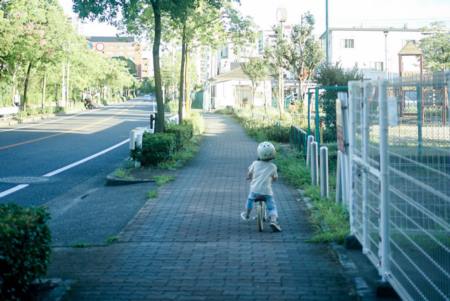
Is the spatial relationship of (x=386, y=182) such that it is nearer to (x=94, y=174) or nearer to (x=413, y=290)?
(x=413, y=290)

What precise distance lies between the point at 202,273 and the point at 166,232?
2204 mm

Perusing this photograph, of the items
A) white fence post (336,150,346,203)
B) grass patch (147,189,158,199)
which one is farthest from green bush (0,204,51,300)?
grass patch (147,189,158,199)

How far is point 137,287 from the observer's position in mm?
6023

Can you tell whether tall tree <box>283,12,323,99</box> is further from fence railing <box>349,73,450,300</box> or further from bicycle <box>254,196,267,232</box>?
fence railing <box>349,73,450,300</box>

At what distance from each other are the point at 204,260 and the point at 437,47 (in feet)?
121

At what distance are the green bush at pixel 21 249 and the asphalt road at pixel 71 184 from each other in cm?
280

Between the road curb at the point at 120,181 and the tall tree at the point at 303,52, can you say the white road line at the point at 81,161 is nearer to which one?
the road curb at the point at 120,181

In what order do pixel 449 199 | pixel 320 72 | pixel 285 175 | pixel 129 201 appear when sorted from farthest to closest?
pixel 320 72 < pixel 285 175 < pixel 129 201 < pixel 449 199

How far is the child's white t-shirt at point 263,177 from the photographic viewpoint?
8781mm

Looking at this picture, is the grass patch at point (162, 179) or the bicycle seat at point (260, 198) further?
the grass patch at point (162, 179)

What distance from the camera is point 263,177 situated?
28.9 feet

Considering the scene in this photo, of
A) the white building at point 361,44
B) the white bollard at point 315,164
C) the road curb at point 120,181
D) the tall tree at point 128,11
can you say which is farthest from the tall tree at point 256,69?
the white bollard at point 315,164

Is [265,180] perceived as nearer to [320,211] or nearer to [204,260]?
[320,211]

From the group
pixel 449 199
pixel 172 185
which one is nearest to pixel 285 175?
pixel 172 185
